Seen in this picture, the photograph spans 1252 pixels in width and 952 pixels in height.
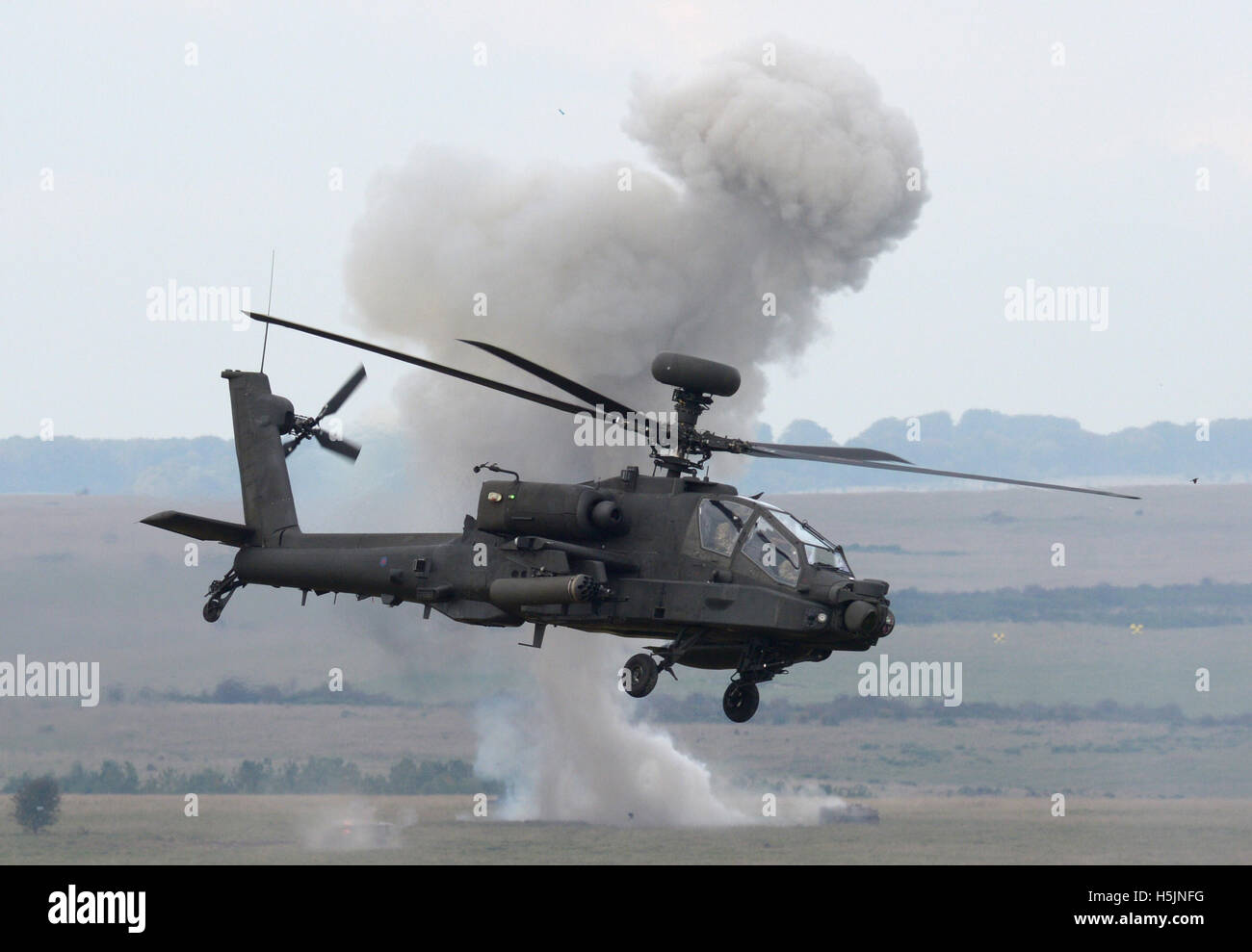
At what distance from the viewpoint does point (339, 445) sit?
1267 inches

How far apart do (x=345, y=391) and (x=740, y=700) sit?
30.6 ft

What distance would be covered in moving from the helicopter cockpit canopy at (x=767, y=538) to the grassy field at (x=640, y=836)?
131 ft

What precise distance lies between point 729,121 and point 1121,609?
6610cm

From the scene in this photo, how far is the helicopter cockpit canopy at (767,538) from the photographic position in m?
25.9

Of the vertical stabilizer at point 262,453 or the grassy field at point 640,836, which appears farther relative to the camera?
the grassy field at point 640,836

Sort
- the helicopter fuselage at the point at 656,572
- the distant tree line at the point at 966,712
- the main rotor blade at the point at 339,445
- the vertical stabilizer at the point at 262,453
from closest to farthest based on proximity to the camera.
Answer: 1. the helicopter fuselage at the point at 656,572
2. the vertical stabilizer at the point at 262,453
3. the main rotor blade at the point at 339,445
4. the distant tree line at the point at 966,712

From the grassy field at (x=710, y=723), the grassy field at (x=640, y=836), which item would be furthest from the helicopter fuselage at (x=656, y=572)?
the grassy field at (x=640, y=836)

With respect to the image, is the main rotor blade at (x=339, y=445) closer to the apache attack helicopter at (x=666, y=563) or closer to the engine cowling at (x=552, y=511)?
the apache attack helicopter at (x=666, y=563)

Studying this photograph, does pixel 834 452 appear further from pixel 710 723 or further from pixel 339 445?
pixel 710 723

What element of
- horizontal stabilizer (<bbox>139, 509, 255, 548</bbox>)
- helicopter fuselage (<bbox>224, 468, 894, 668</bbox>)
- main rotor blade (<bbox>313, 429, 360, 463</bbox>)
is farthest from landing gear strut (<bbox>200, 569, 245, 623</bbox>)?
helicopter fuselage (<bbox>224, 468, 894, 668</bbox>)

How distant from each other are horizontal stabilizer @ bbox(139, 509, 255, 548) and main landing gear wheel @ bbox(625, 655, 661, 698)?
7.28m

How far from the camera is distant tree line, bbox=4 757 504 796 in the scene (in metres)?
71.6

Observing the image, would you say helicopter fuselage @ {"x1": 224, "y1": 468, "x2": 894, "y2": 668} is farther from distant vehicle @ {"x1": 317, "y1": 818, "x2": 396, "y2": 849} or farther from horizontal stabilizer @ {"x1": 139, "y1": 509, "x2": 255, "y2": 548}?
distant vehicle @ {"x1": 317, "y1": 818, "x2": 396, "y2": 849}
